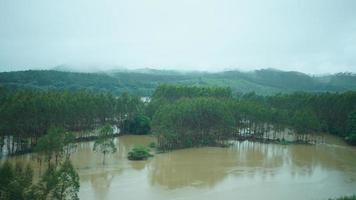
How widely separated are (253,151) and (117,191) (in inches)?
1035

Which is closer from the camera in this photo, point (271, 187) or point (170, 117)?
point (271, 187)

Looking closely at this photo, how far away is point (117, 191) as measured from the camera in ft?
107

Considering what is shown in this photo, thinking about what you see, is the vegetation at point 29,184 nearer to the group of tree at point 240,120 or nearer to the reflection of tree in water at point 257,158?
the reflection of tree in water at point 257,158

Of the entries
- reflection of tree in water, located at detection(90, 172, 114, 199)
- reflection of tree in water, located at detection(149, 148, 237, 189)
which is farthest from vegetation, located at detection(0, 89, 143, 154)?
reflection of tree in water, located at detection(149, 148, 237, 189)

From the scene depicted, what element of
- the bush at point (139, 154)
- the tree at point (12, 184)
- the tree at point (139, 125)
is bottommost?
the bush at point (139, 154)

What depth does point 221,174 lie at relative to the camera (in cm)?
3981

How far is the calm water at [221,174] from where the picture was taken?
108 feet

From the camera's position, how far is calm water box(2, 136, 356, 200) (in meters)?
33.1

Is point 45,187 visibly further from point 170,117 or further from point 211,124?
point 211,124

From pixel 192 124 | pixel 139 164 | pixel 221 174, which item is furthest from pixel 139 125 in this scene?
pixel 221 174

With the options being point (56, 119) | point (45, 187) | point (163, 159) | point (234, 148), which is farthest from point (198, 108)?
point (45, 187)

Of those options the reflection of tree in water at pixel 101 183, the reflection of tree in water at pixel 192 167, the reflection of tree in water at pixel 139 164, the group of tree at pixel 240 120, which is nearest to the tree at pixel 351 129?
Answer: the group of tree at pixel 240 120

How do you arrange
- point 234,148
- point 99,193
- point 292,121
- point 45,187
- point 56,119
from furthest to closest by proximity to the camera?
point 292,121 < point 234,148 < point 56,119 < point 99,193 < point 45,187

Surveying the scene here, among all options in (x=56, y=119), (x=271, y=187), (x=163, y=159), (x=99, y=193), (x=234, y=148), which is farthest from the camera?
(x=234, y=148)
